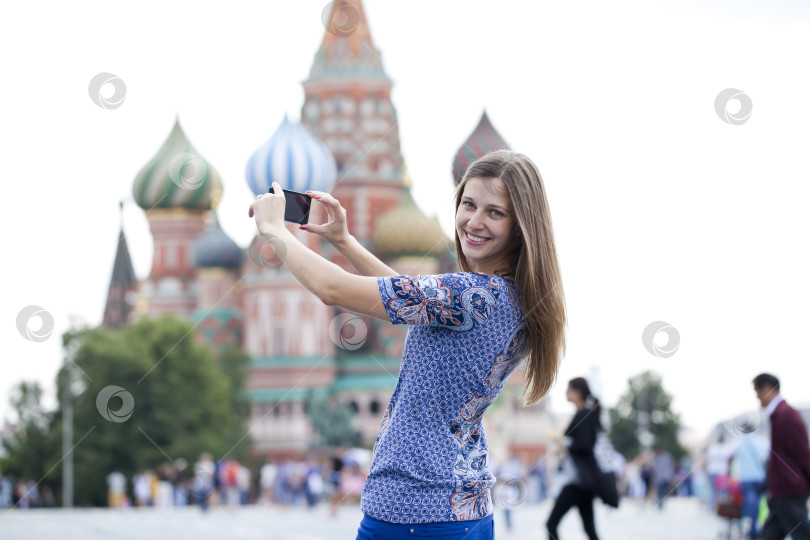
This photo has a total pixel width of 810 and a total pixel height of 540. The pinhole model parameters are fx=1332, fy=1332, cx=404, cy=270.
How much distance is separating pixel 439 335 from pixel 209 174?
58.9m

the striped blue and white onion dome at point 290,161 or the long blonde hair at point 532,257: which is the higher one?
the striped blue and white onion dome at point 290,161

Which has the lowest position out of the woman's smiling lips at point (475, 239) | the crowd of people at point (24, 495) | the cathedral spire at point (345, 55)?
the crowd of people at point (24, 495)

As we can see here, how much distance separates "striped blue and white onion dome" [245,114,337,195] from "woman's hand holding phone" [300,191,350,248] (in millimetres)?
41126

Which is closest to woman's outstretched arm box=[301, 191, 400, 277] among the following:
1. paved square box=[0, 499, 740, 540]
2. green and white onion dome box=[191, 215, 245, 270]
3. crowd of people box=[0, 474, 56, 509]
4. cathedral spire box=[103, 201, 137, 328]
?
paved square box=[0, 499, 740, 540]

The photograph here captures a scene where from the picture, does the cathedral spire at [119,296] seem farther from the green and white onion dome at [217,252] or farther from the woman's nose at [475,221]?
the woman's nose at [475,221]

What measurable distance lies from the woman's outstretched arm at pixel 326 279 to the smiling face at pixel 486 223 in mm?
256

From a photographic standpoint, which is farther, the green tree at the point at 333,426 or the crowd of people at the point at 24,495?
the green tree at the point at 333,426

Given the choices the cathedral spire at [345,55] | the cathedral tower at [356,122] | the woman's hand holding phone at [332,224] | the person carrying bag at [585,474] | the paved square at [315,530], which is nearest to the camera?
the woman's hand holding phone at [332,224]

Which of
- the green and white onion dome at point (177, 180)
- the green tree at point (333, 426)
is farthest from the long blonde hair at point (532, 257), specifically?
the green and white onion dome at point (177, 180)

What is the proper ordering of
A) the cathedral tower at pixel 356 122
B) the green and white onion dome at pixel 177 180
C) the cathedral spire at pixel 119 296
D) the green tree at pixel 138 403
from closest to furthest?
the green tree at pixel 138 403
the cathedral tower at pixel 356 122
the green and white onion dome at pixel 177 180
the cathedral spire at pixel 119 296

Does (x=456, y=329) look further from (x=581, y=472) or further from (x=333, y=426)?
(x=333, y=426)

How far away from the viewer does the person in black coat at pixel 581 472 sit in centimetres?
719

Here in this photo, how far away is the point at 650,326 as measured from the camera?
318 inches

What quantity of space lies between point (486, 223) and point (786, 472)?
4815 millimetres
